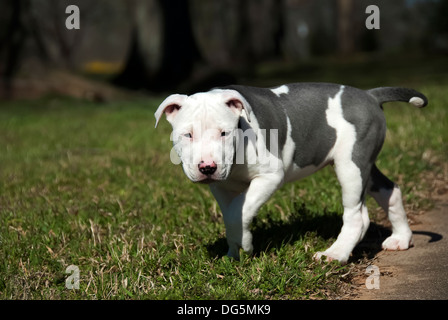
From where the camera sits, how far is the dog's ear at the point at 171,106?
3.90m

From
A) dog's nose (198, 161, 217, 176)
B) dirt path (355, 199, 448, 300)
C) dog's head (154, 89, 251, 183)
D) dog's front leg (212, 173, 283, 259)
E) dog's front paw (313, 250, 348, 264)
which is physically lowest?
dirt path (355, 199, 448, 300)

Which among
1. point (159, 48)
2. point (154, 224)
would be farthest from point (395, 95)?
point (159, 48)

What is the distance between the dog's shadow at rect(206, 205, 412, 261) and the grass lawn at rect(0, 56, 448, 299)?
15 millimetres

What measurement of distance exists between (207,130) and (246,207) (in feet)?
2.15

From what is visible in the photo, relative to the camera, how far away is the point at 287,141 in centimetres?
439

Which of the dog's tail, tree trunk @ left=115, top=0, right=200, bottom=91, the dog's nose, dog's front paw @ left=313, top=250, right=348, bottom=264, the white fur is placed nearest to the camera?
the dog's nose

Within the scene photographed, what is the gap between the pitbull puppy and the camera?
12.7 ft

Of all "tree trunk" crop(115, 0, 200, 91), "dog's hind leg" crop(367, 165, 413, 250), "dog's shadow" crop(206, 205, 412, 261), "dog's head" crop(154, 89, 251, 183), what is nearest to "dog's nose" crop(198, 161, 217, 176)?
"dog's head" crop(154, 89, 251, 183)

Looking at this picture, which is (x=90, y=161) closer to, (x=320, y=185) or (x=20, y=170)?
(x=20, y=170)

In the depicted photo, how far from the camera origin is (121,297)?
12.5 feet

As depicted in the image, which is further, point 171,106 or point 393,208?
point 393,208

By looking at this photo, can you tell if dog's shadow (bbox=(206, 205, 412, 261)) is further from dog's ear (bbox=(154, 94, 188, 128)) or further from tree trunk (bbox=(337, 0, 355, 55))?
tree trunk (bbox=(337, 0, 355, 55))

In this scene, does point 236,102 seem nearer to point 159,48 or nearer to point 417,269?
point 417,269
